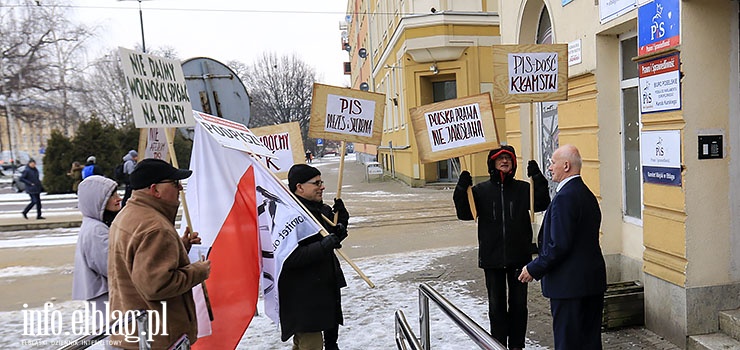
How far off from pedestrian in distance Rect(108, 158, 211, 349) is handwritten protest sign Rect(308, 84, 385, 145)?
8.93 ft

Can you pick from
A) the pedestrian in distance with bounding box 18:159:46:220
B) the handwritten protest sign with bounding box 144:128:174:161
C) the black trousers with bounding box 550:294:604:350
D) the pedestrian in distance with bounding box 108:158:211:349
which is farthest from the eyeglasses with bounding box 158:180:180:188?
the pedestrian in distance with bounding box 18:159:46:220

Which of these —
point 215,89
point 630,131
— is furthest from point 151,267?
point 630,131

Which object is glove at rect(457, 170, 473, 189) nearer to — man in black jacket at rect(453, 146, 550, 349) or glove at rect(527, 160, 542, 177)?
man in black jacket at rect(453, 146, 550, 349)

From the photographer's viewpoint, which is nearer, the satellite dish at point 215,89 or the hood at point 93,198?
the hood at point 93,198

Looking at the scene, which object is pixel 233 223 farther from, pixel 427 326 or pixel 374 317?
pixel 374 317

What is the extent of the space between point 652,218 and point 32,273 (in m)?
9.35

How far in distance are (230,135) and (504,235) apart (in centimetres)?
232

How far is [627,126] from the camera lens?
570 cm

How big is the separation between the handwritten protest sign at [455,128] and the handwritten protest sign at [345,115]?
A: 44.9 inches

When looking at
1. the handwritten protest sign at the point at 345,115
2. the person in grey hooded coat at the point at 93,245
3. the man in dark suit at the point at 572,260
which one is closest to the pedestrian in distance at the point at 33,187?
the handwritten protest sign at the point at 345,115

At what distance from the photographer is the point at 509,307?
4.34m

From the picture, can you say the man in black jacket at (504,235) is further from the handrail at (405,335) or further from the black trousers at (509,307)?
the handrail at (405,335)

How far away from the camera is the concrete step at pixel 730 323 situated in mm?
3980

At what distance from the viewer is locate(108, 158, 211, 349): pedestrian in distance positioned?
9.10ft
